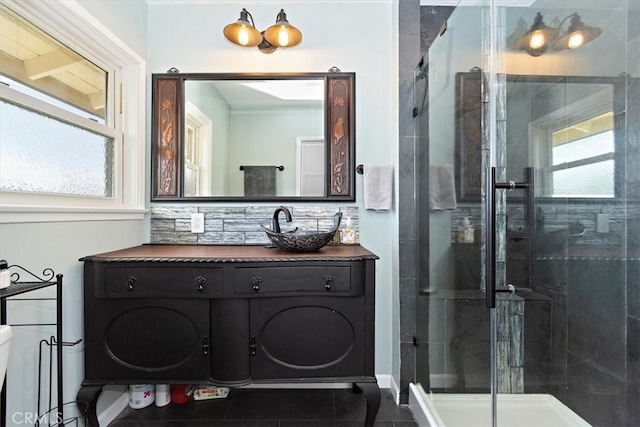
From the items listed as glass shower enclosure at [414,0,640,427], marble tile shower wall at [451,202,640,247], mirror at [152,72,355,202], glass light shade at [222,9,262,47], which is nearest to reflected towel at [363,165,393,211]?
mirror at [152,72,355,202]

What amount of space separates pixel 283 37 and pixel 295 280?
1380mm

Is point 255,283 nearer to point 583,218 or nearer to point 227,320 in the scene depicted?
point 227,320

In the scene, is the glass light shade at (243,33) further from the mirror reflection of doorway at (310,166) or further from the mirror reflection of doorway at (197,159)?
the mirror reflection of doorway at (310,166)

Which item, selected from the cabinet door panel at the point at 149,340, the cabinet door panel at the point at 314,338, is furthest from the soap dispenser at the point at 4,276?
the cabinet door panel at the point at 314,338

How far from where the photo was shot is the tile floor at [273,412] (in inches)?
62.6

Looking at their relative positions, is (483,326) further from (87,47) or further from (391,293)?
(87,47)

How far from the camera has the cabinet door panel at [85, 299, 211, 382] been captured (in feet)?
4.54

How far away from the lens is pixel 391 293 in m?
1.87

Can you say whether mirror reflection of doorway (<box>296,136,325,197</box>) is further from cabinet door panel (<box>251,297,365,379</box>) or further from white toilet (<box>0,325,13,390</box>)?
white toilet (<box>0,325,13,390</box>)

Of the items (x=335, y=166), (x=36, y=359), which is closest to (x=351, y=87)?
(x=335, y=166)

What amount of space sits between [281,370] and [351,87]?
1599mm

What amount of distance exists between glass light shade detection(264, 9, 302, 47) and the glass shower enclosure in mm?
736

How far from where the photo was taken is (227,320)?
54.6 inches

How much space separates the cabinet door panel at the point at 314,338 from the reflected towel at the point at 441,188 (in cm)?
62
